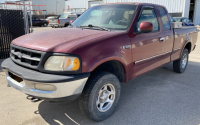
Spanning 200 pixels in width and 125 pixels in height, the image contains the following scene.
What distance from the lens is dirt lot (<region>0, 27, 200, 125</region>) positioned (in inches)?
115

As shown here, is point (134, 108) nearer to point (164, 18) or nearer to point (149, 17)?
point (149, 17)

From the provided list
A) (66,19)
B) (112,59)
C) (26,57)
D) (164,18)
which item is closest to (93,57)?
(112,59)

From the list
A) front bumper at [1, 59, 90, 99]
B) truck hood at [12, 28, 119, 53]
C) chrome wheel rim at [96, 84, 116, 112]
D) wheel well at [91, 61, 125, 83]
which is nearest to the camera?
front bumper at [1, 59, 90, 99]

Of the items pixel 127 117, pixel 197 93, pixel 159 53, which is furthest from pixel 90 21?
pixel 197 93

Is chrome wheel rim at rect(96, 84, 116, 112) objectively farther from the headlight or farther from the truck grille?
the truck grille

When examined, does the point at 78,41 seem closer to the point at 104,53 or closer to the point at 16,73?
the point at 104,53

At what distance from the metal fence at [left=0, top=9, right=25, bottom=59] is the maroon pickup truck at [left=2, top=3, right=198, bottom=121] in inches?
160

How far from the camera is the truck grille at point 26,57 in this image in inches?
98.3

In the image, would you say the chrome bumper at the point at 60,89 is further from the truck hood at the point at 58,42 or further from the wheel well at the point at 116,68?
the wheel well at the point at 116,68

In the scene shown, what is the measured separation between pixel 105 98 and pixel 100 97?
0.41ft

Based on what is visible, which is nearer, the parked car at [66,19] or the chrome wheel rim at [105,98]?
the chrome wheel rim at [105,98]

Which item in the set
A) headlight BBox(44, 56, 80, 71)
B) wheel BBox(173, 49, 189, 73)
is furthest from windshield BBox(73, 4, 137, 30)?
wheel BBox(173, 49, 189, 73)

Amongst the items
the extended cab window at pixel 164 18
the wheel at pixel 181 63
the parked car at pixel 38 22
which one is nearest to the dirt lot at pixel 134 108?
the wheel at pixel 181 63

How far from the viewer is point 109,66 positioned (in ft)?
10.5
